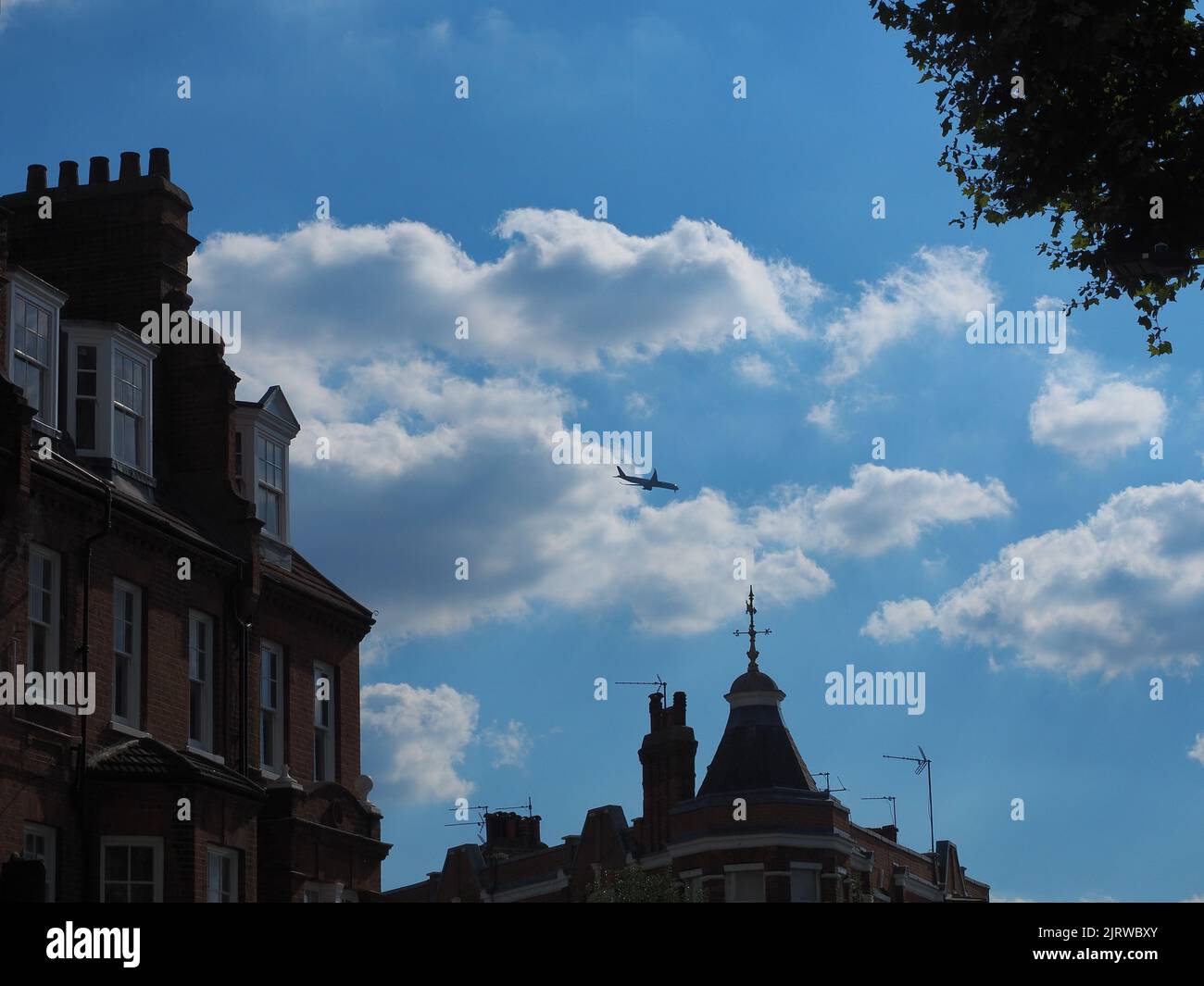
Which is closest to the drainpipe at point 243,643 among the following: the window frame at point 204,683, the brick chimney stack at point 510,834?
the window frame at point 204,683

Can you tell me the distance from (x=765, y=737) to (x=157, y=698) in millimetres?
35369

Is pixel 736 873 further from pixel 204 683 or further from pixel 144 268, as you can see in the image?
pixel 144 268

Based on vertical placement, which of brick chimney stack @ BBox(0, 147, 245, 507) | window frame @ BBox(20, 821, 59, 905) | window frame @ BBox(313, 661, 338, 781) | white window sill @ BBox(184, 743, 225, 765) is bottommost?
window frame @ BBox(20, 821, 59, 905)

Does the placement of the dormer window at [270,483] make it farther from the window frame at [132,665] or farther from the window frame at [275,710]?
the window frame at [132,665]

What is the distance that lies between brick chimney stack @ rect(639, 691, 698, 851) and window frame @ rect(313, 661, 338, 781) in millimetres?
29865

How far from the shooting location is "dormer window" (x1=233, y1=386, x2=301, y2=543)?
32.5 m

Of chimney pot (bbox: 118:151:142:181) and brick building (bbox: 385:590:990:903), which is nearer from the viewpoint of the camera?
chimney pot (bbox: 118:151:142:181)

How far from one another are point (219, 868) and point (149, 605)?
13.3 ft

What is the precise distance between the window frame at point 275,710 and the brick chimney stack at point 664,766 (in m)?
31.8

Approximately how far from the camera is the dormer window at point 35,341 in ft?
86.7

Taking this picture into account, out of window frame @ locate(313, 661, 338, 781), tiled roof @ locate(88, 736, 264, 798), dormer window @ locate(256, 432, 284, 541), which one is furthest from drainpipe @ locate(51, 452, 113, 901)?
window frame @ locate(313, 661, 338, 781)

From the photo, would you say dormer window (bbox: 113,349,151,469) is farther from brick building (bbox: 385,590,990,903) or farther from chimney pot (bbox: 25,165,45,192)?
brick building (bbox: 385,590,990,903)
